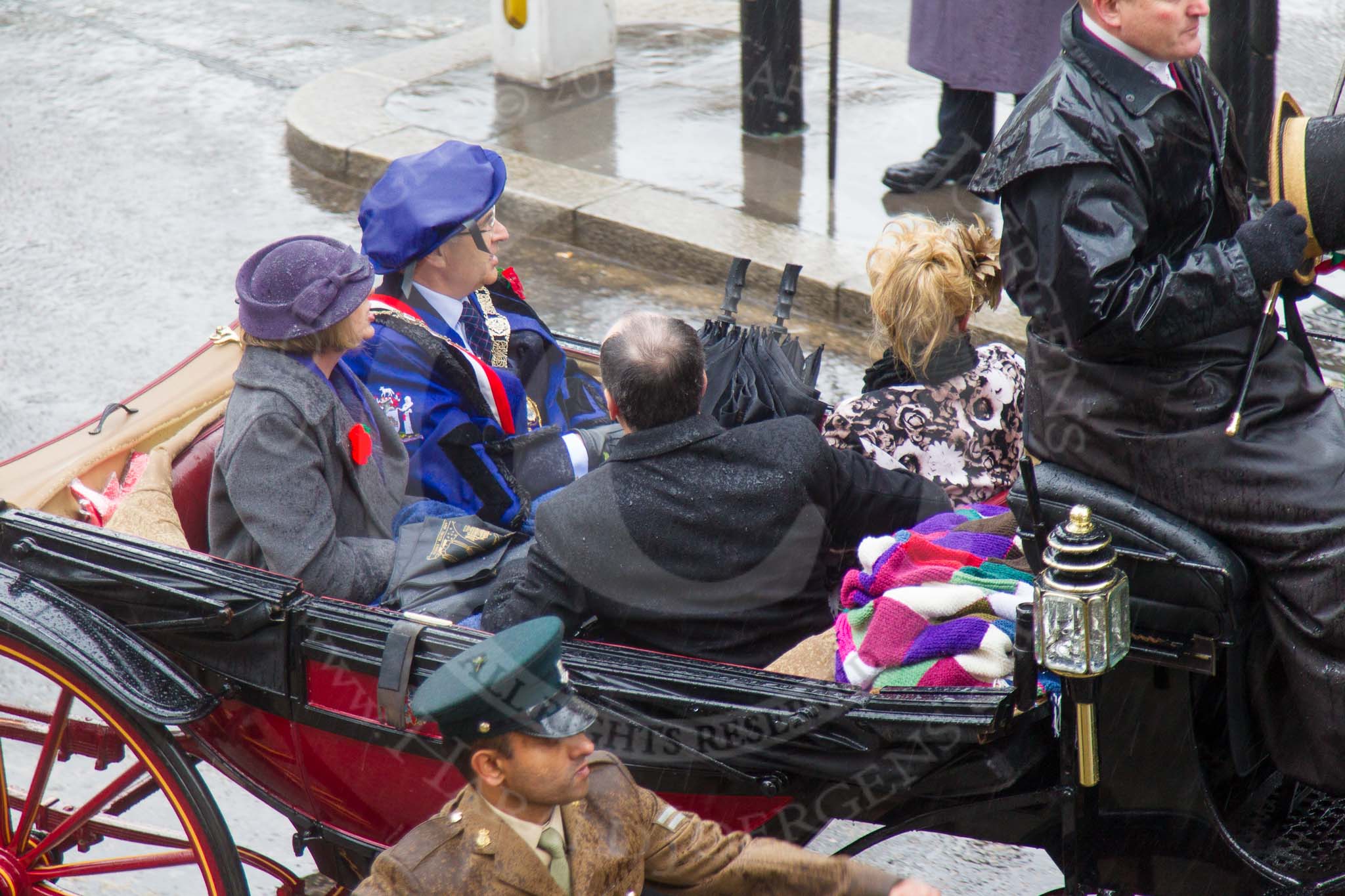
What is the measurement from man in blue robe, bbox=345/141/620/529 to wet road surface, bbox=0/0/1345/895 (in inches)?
40.4

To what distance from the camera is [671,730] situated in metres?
2.51

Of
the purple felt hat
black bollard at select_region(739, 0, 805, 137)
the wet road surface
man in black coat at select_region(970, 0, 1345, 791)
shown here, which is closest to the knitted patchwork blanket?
man in black coat at select_region(970, 0, 1345, 791)

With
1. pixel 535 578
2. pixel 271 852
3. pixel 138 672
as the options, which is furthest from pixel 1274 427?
pixel 271 852

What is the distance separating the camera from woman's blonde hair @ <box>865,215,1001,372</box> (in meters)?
3.26

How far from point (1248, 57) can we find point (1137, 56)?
3.34 meters

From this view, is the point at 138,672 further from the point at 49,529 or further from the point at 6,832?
the point at 6,832

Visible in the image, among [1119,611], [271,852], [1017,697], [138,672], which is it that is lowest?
[271,852]

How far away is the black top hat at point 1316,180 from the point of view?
2.35 metres

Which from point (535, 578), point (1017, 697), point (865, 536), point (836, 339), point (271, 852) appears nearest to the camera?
point (1017, 697)

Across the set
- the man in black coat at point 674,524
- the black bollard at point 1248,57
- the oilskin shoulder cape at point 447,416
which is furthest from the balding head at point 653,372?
the black bollard at point 1248,57

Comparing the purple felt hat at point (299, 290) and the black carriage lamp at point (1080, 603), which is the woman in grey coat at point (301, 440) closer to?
the purple felt hat at point (299, 290)

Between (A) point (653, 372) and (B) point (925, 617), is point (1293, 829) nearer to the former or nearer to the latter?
(B) point (925, 617)

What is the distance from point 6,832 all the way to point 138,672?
2.06 feet

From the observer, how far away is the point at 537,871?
215 cm
